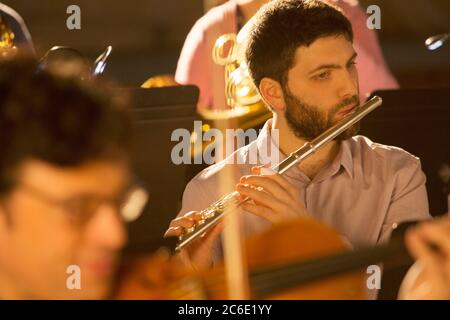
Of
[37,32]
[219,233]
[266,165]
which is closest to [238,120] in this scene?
[266,165]

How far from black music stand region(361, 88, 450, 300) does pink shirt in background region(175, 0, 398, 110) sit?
66mm

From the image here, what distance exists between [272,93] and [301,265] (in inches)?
23.3

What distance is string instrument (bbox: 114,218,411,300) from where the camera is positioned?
0.99 m

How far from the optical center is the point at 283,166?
1.34 m

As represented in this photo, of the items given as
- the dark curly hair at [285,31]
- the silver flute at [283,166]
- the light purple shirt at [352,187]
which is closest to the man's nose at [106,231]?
the silver flute at [283,166]

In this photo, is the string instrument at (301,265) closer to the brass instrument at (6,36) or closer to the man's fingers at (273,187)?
the man's fingers at (273,187)

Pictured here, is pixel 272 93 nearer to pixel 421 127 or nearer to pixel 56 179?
pixel 421 127

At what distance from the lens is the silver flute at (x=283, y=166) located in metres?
1.29

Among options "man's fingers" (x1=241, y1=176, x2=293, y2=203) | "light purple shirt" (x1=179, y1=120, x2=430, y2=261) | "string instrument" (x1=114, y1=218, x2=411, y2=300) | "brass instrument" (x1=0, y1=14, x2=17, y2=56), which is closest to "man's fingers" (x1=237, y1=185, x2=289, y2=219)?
"man's fingers" (x1=241, y1=176, x2=293, y2=203)

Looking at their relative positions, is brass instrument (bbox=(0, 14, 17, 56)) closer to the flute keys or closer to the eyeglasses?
the flute keys

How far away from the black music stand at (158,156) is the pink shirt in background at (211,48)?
2.8 inches

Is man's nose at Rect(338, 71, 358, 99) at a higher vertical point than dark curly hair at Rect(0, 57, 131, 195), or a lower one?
higher

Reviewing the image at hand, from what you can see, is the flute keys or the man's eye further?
the man's eye

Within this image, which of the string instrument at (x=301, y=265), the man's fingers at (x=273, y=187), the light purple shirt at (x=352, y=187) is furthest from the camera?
the light purple shirt at (x=352, y=187)
